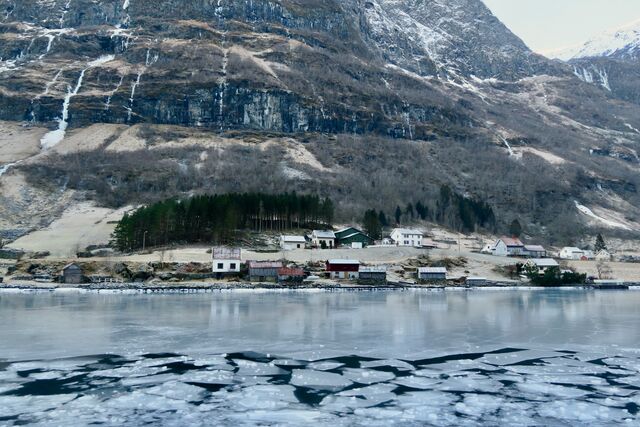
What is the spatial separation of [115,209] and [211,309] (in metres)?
90.9

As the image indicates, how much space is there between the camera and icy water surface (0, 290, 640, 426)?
74.8 ft

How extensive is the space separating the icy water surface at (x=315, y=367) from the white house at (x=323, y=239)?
55610 mm

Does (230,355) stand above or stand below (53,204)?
below

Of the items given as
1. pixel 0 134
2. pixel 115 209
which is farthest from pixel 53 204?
pixel 0 134

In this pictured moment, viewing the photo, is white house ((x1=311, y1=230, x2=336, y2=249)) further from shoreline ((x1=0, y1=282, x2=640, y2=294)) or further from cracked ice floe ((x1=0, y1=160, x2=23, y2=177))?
cracked ice floe ((x1=0, y1=160, x2=23, y2=177))

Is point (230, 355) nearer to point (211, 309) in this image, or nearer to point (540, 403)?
point (540, 403)

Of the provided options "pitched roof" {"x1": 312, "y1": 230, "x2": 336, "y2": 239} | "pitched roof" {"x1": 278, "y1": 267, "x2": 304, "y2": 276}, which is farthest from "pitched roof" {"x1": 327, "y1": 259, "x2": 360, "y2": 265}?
"pitched roof" {"x1": 312, "y1": 230, "x2": 336, "y2": 239}

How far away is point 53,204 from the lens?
5512 inches

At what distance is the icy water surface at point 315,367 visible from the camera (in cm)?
2281

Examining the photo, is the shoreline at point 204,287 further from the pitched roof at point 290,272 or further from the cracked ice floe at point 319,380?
the cracked ice floe at point 319,380

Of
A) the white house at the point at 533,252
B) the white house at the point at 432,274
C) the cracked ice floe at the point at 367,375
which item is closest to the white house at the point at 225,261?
the white house at the point at 432,274

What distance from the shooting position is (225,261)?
3447 inches

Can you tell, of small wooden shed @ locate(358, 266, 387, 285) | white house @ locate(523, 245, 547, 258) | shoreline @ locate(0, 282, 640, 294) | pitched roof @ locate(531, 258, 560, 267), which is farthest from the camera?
white house @ locate(523, 245, 547, 258)

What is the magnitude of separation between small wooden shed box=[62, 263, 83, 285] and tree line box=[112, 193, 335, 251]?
47.3ft
